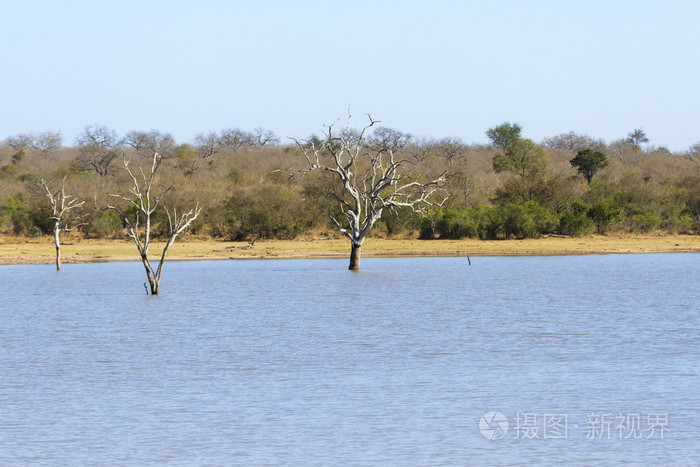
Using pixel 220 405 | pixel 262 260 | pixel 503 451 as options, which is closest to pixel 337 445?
pixel 503 451

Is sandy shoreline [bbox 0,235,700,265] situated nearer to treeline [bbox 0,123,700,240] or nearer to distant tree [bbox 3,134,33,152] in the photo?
treeline [bbox 0,123,700,240]

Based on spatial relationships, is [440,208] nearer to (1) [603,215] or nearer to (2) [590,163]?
(1) [603,215]

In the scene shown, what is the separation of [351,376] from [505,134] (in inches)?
3701

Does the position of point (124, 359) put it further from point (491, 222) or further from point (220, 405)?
point (491, 222)

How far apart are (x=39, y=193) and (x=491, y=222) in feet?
89.7

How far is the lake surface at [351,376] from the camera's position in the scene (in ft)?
32.3

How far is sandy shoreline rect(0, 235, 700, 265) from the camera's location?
143ft

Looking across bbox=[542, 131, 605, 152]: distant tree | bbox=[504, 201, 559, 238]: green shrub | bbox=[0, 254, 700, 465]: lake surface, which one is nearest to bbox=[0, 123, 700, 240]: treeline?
bbox=[504, 201, 559, 238]: green shrub

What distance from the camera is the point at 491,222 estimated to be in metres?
49.8

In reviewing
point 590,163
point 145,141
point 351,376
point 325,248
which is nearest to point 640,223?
point 590,163

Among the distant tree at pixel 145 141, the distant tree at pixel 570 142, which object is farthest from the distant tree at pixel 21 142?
the distant tree at pixel 570 142

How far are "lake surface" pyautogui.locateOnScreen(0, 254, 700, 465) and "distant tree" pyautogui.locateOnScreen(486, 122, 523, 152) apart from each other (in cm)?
7696

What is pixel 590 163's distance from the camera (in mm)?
71125

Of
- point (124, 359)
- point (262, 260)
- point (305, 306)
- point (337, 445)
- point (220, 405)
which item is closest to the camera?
point (337, 445)
